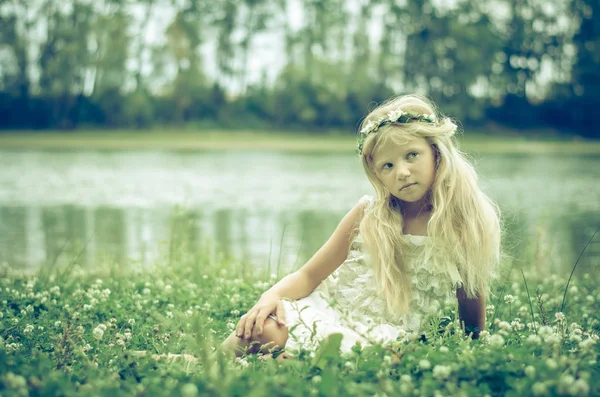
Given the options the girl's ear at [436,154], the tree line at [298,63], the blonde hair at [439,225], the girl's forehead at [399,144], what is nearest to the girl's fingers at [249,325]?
the blonde hair at [439,225]

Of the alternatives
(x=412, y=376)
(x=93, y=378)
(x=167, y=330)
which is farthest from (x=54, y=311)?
(x=412, y=376)

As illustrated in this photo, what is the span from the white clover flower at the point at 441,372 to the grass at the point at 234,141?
27553 millimetres

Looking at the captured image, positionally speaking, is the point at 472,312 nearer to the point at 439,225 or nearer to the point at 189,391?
the point at 439,225

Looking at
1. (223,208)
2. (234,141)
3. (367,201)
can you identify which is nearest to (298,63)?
(234,141)

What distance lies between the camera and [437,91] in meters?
43.2

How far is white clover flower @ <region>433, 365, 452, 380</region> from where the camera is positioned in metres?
2.38

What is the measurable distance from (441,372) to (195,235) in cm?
657

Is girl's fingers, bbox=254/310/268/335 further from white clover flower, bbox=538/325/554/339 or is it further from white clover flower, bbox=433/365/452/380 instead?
white clover flower, bbox=538/325/554/339

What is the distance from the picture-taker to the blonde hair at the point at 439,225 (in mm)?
3281

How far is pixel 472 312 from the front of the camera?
3.32m

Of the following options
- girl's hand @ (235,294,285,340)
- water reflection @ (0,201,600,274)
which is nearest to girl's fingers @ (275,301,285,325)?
girl's hand @ (235,294,285,340)

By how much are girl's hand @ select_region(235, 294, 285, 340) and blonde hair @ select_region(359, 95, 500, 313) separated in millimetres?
508

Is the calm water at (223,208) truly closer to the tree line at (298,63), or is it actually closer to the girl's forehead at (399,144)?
the girl's forehead at (399,144)

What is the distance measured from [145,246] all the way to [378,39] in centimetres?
3626
